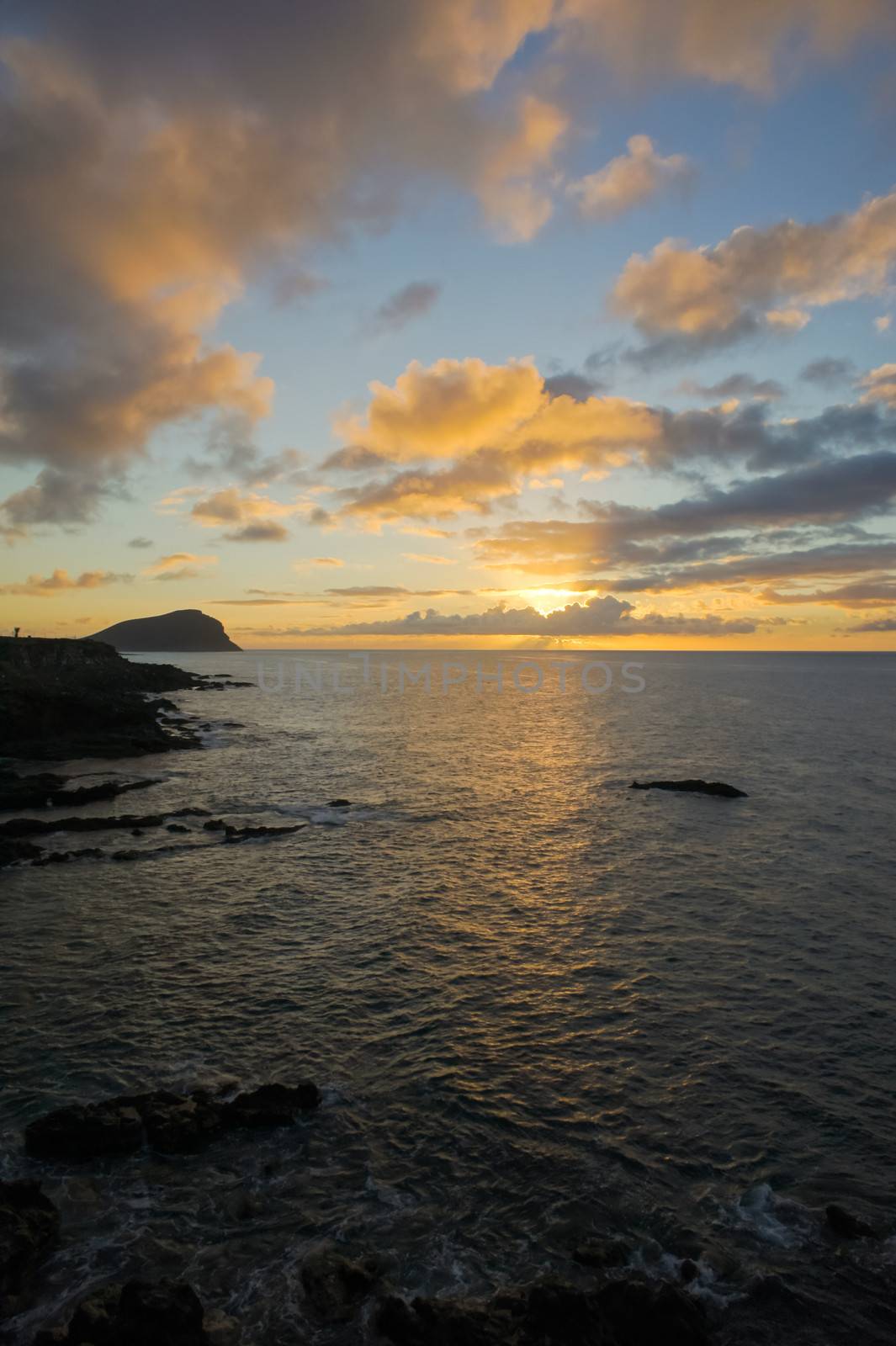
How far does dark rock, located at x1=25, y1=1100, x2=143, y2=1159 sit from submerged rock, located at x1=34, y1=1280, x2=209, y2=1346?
4533 mm

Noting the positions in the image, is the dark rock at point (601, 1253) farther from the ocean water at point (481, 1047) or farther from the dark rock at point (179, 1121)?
the dark rock at point (179, 1121)

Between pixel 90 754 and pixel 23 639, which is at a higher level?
pixel 23 639

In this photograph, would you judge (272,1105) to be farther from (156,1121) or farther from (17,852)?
(17,852)

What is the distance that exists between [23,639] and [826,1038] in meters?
138

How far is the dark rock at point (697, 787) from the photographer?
184 feet

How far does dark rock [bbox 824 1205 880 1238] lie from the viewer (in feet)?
46.7

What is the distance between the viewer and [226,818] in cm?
4734

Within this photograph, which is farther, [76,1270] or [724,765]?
[724,765]

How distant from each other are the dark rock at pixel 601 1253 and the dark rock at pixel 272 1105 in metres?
7.25

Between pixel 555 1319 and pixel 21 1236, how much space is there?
9.81 meters

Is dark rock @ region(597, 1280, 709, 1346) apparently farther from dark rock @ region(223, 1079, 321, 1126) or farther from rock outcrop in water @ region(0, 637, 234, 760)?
rock outcrop in water @ region(0, 637, 234, 760)

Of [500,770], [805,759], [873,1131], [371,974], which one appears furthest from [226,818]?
[805,759]

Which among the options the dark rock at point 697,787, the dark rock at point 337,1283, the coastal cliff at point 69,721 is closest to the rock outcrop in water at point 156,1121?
the dark rock at point 337,1283

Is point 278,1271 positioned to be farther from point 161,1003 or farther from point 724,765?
point 724,765
